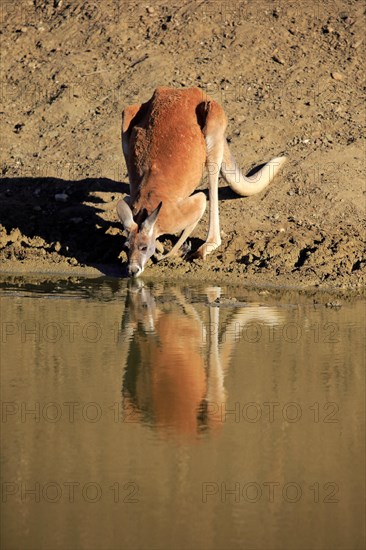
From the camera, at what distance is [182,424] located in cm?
636

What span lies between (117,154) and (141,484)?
7.51m

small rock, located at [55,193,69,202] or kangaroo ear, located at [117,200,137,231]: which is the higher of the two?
small rock, located at [55,193,69,202]

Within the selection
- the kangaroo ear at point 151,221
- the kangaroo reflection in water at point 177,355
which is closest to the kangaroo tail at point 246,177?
the kangaroo ear at point 151,221

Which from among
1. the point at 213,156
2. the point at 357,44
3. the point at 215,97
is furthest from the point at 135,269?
the point at 357,44

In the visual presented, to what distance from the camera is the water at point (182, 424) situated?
17.0ft

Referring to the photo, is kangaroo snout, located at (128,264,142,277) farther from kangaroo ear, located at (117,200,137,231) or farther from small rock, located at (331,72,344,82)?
small rock, located at (331,72,344,82)

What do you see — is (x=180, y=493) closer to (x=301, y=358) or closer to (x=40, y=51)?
(x=301, y=358)

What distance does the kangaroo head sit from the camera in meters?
10.1

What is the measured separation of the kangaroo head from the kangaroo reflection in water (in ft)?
0.60

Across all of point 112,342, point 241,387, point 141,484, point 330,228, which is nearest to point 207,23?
point 330,228

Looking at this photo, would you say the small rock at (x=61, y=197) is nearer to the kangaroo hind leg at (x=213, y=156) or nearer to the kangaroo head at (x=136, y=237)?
the kangaroo hind leg at (x=213, y=156)

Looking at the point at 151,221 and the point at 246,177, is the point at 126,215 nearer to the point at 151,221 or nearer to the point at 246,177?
the point at 151,221

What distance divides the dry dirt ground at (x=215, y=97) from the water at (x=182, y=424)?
59.9 inches

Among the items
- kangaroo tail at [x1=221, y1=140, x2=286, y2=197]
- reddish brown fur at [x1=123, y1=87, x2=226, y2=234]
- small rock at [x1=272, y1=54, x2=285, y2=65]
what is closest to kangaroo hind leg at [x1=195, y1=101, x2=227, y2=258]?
reddish brown fur at [x1=123, y1=87, x2=226, y2=234]
